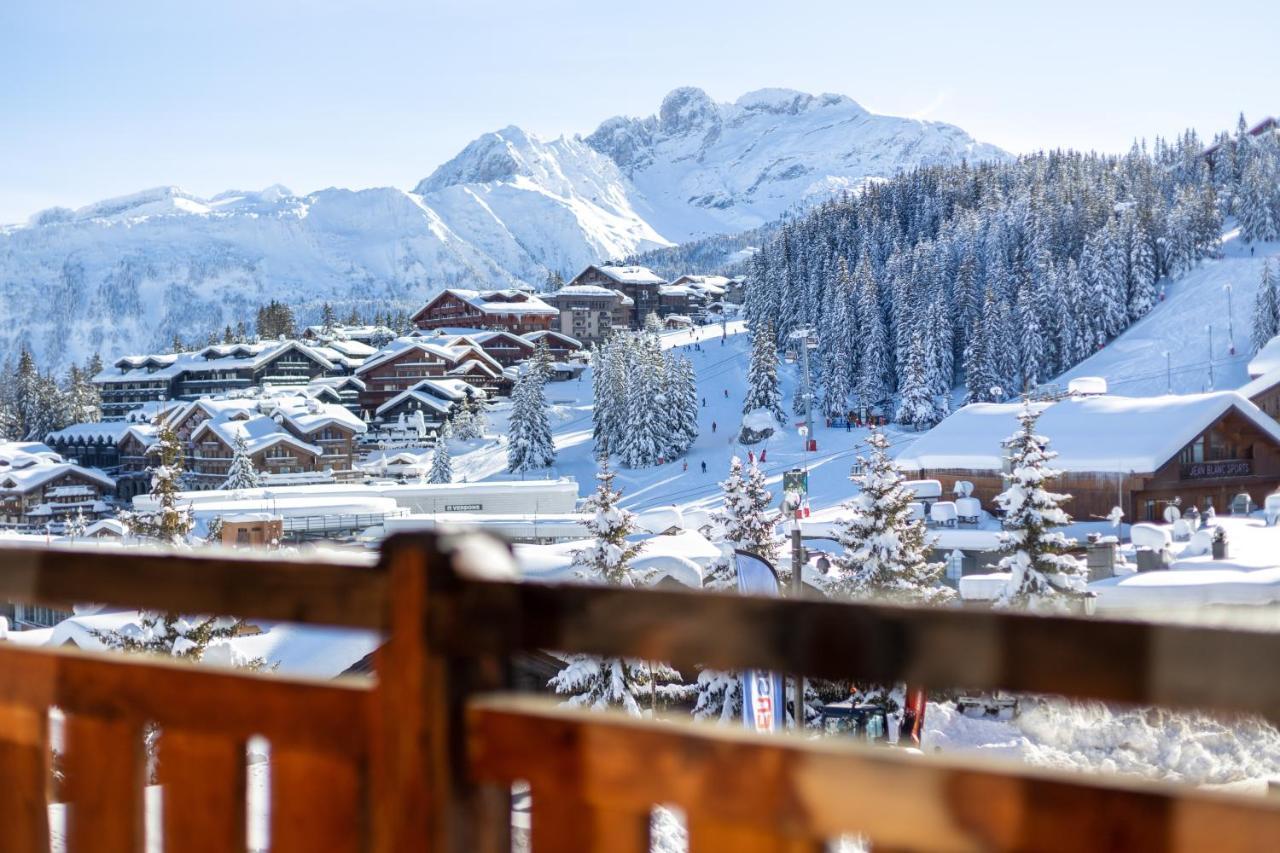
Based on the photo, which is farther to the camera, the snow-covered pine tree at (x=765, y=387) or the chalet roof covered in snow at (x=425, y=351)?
the chalet roof covered in snow at (x=425, y=351)

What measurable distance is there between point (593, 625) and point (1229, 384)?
6108cm

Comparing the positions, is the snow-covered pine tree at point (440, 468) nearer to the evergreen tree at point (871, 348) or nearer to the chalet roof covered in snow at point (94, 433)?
the chalet roof covered in snow at point (94, 433)

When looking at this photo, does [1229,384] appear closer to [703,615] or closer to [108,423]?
[108,423]

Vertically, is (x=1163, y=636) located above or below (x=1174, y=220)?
below

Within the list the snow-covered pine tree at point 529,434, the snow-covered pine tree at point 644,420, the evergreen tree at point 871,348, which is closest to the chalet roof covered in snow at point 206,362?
the snow-covered pine tree at point 529,434

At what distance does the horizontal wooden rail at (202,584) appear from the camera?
1332 mm

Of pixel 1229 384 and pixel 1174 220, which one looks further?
pixel 1174 220

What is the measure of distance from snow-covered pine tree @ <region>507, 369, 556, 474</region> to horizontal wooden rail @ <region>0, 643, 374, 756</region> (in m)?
54.6

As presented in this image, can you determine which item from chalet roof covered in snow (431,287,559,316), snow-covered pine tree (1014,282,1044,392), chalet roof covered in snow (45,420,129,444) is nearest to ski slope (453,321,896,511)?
snow-covered pine tree (1014,282,1044,392)

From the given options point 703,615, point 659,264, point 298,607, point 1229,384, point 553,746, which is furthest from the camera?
point 659,264

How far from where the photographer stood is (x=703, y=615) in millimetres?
1129

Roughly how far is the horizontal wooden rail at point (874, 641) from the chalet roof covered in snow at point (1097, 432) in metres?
30.3

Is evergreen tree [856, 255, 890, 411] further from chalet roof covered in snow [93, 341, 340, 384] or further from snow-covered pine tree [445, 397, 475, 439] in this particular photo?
chalet roof covered in snow [93, 341, 340, 384]

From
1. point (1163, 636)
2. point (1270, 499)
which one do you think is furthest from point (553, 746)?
point (1270, 499)
